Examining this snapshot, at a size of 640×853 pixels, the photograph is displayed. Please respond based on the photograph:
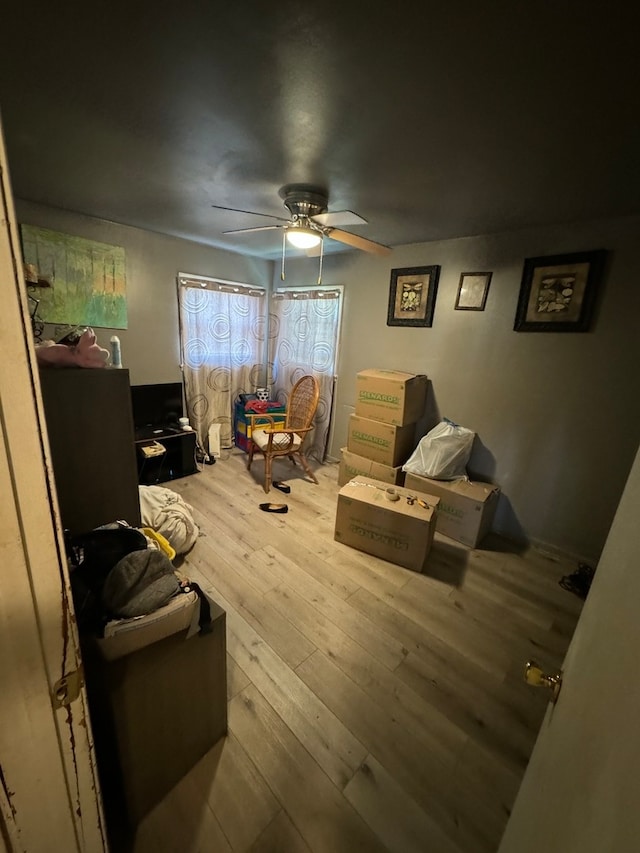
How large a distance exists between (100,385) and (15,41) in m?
1.05

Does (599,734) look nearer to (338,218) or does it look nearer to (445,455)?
(338,218)

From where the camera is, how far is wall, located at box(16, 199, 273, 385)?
2.99 metres

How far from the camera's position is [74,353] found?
134 cm

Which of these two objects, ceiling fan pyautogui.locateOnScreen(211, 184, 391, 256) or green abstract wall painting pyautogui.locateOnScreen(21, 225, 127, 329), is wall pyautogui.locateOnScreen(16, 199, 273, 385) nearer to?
green abstract wall painting pyautogui.locateOnScreen(21, 225, 127, 329)

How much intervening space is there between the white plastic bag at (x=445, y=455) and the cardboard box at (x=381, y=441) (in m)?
0.20

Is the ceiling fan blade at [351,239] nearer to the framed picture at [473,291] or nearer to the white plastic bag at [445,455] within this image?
the framed picture at [473,291]

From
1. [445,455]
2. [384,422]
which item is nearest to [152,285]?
[384,422]

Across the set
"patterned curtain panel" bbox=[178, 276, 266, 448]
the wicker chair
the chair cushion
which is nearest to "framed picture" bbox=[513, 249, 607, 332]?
the wicker chair

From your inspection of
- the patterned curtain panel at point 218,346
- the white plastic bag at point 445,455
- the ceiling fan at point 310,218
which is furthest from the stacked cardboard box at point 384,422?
the patterned curtain panel at point 218,346

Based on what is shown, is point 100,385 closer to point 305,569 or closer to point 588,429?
point 305,569

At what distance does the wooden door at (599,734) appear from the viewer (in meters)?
0.37

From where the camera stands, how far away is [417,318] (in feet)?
9.85

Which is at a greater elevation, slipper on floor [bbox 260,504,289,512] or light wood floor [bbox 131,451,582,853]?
slipper on floor [bbox 260,504,289,512]

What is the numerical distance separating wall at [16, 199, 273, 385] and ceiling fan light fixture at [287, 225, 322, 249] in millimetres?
1865
